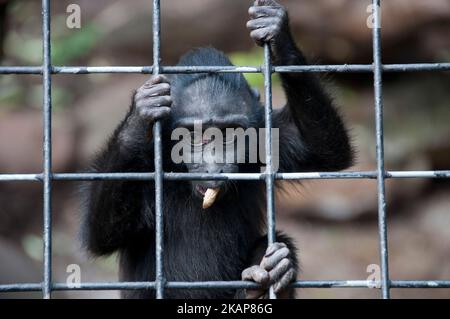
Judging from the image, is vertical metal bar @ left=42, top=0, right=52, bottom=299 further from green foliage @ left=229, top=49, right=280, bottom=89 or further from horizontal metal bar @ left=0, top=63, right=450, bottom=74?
green foliage @ left=229, top=49, right=280, bottom=89

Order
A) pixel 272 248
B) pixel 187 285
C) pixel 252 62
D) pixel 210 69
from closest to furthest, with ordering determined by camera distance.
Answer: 1. pixel 187 285
2. pixel 210 69
3. pixel 272 248
4. pixel 252 62

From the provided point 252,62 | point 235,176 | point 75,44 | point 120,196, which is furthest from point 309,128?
point 75,44

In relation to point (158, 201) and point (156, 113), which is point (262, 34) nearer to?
point (156, 113)

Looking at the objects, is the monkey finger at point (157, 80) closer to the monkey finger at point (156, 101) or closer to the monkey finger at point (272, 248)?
the monkey finger at point (156, 101)

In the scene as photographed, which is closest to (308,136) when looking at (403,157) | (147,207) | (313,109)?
(313,109)

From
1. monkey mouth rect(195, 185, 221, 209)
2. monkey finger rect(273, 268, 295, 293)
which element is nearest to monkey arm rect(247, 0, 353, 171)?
monkey mouth rect(195, 185, 221, 209)

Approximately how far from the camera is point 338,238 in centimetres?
Result: 818

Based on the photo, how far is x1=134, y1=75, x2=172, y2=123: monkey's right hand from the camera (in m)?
3.51

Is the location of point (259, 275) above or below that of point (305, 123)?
below

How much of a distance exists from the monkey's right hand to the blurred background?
396 centimetres

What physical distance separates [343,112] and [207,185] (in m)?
3.81

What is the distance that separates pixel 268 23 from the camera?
3645 mm

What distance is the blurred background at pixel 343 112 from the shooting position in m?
7.82

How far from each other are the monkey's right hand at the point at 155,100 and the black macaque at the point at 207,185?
188 millimetres
